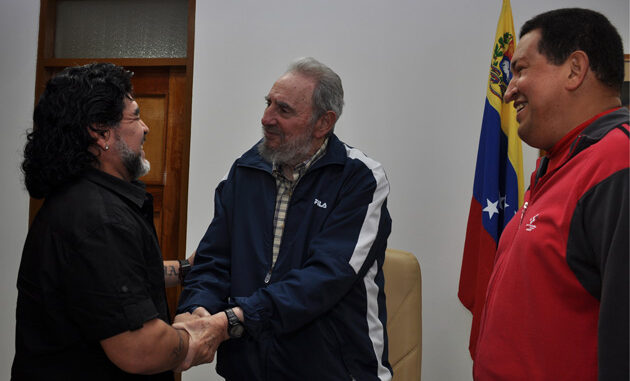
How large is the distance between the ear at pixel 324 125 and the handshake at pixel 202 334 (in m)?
0.72

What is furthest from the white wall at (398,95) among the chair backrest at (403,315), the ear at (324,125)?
the ear at (324,125)

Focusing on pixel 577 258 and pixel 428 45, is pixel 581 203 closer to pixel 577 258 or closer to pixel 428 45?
pixel 577 258

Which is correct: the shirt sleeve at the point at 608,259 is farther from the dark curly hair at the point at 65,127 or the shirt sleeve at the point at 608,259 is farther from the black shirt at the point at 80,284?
the dark curly hair at the point at 65,127

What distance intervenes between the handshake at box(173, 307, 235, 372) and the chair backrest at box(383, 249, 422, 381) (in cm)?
97

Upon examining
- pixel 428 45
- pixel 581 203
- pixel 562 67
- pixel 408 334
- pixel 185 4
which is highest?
pixel 185 4

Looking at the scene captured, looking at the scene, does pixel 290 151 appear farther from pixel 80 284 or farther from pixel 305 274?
pixel 80 284

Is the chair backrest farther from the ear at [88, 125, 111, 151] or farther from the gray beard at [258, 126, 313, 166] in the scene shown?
the ear at [88, 125, 111, 151]

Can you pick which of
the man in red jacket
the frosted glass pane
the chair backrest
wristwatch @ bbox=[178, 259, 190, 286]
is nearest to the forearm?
wristwatch @ bbox=[178, 259, 190, 286]

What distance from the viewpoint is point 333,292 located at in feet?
5.01

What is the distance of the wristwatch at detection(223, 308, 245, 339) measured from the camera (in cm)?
153

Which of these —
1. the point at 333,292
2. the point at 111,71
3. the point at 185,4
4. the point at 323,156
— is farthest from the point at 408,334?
the point at 185,4

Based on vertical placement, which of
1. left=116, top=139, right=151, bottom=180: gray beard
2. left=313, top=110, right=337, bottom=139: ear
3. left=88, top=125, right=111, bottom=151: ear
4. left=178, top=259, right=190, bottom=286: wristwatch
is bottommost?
left=178, top=259, right=190, bottom=286: wristwatch

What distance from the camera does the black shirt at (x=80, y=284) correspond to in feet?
4.00

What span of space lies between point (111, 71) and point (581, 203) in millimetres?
1334
